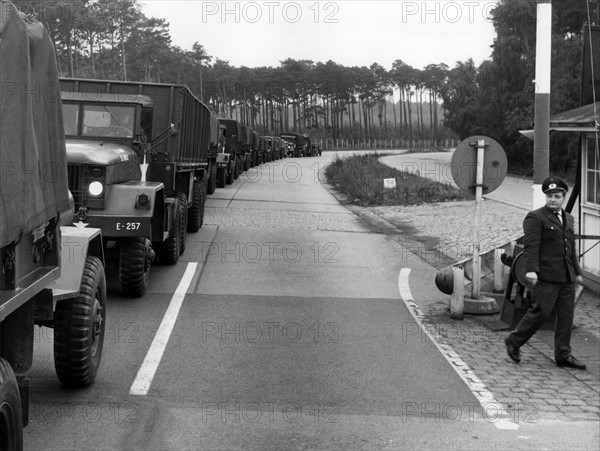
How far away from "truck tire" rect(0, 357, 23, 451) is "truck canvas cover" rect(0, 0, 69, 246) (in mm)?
615

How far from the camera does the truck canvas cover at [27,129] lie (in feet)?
13.8

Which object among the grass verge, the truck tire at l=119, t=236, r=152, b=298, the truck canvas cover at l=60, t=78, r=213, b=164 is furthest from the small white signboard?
the truck tire at l=119, t=236, r=152, b=298

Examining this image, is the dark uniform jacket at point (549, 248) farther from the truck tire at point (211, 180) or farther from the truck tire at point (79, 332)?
the truck tire at point (211, 180)

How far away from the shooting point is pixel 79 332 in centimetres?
639

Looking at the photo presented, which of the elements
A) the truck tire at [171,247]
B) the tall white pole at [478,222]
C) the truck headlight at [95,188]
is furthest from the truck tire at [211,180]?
the tall white pole at [478,222]

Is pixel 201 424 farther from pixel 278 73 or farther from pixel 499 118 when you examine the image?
pixel 278 73

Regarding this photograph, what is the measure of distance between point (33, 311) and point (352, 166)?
117 ft

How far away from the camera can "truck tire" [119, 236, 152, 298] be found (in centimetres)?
1043

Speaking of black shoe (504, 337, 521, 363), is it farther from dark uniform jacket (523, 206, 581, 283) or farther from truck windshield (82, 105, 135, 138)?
truck windshield (82, 105, 135, 138)

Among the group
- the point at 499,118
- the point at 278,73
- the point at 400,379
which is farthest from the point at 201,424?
the point at 278,73

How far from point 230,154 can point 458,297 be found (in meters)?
25.6

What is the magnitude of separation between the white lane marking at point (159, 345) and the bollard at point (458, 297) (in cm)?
317

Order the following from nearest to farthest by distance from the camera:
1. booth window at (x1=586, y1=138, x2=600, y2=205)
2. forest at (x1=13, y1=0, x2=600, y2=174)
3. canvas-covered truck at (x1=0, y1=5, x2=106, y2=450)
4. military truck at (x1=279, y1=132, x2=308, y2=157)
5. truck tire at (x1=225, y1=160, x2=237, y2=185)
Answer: canvas-covered truck at (x1=0, y1=5, x2=106, y2=450)
booth window at (x1=586, y1=138, x2=600, y2=205)
truck tire at (x1=225, y1=160, x2=237, y2=185)
forest at (x1=13, y1=0, x2=600, y2=174)
military truck at (x1=279, y1=132, x2=308, y2=157)

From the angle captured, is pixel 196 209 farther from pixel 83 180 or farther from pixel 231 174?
pixel 231 174
